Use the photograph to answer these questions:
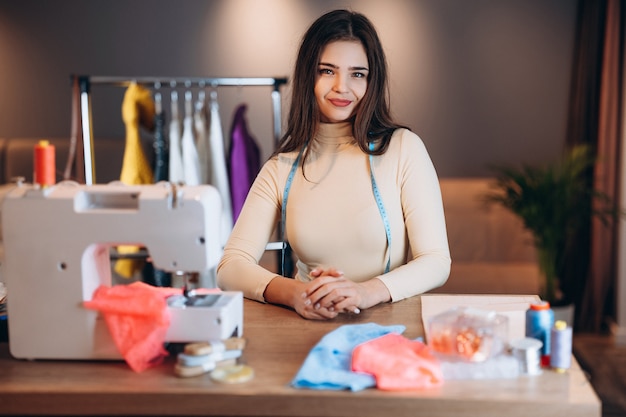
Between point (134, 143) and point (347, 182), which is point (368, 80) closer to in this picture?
point (347, 182)

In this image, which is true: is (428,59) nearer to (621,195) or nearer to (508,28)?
(508,28)

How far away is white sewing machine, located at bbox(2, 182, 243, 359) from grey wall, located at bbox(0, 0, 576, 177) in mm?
3517

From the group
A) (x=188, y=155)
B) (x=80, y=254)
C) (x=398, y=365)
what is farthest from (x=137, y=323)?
(x=188, y=155)

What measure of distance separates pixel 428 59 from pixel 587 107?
108 cm

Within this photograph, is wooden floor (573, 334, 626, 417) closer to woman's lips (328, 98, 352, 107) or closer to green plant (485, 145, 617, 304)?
green plant (485, 145, 617, 304)

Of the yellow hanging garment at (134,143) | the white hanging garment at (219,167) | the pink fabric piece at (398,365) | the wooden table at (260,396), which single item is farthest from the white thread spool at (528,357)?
the yellow hanging garment at (134,143)

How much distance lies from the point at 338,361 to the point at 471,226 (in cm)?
362

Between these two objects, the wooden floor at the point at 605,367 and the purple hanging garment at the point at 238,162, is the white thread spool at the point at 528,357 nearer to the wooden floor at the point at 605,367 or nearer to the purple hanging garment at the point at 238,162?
the wooden floor at the point at 605,367

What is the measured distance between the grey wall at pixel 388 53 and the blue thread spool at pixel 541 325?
3.55 metres

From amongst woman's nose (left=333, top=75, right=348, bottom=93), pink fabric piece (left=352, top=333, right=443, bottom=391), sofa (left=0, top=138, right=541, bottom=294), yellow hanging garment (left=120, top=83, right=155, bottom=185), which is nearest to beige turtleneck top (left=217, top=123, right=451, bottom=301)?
woman's nose (left=333, top=75, right=348, bottom=93)

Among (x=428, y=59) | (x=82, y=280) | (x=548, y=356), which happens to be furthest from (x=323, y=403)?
(x=428, y=59)

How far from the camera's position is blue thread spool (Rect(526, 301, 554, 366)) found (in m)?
1.39

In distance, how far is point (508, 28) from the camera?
4.81m

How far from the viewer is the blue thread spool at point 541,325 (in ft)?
4.57
